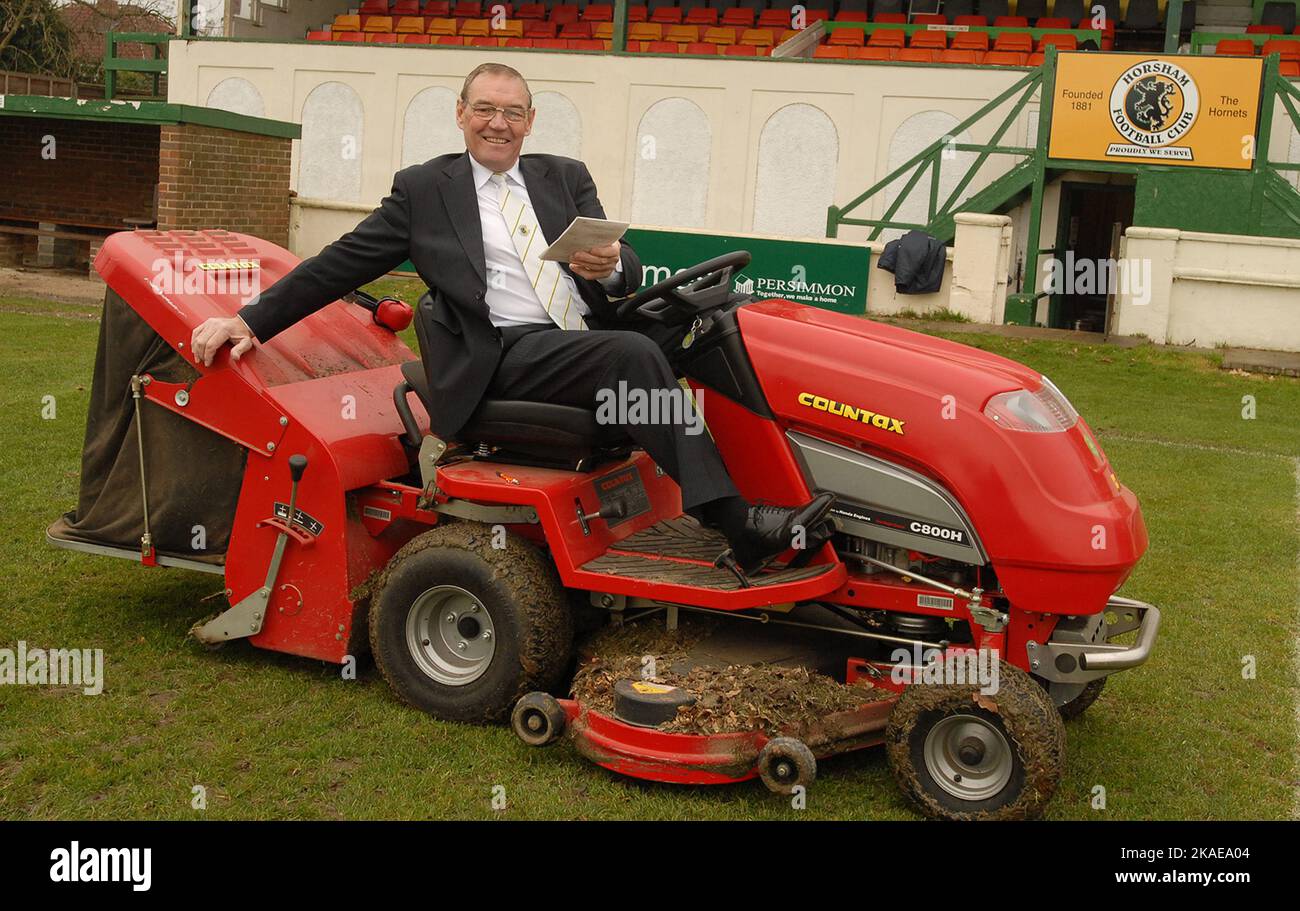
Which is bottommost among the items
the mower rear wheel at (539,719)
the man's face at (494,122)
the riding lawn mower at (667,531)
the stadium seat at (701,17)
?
the mower rear wheel at (539,719)

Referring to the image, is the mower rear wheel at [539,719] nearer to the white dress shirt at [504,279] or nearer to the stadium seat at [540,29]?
Answer: the white dress shirt at [504,279]

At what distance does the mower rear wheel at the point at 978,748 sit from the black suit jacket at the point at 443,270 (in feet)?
5.61

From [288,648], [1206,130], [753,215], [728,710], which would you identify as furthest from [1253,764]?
[753,215]

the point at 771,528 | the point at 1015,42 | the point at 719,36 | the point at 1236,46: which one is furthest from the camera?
the point at 719,36

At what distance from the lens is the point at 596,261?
4438 mm

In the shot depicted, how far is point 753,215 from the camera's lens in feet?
75.8

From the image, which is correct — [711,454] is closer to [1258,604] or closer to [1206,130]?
[1258,604]

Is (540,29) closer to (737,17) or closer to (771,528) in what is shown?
(737,17)

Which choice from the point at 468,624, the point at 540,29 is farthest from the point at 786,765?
the point at 540,29

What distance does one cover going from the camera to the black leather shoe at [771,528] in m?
4.21

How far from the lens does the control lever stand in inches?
190

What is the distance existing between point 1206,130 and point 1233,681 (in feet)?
48.6

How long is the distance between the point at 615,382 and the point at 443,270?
736 millimetres

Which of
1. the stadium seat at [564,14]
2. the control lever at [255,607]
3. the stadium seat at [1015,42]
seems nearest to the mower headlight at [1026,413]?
the control lever at [255,607]
